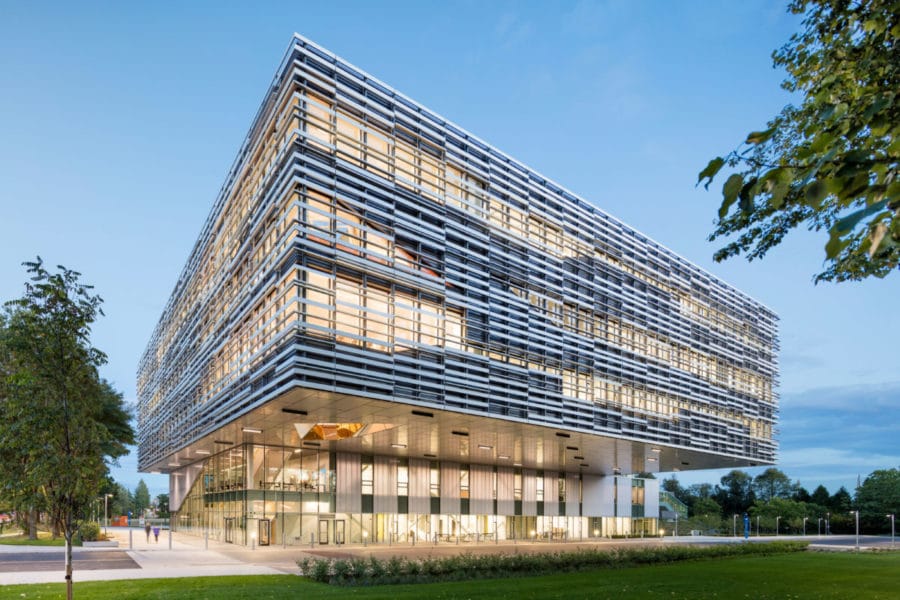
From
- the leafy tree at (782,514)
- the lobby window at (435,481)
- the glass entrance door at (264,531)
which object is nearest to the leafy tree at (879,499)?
the leafy tree at (782,514)

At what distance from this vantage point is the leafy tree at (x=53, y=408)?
1378 centimetres

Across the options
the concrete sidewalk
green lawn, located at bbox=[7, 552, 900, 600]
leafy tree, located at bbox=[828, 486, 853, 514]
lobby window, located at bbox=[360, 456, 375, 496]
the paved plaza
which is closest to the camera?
green lawn, located at bbox=[7, 552, 900, 600]

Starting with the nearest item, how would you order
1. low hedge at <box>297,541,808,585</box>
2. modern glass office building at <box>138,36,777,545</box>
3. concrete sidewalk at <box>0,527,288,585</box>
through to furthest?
1. low hedge at <box>297,541,808,585</box>
2. concrete sidewalk at <box>0,527,288,585</box>
3. modern glass office building at <box>138,36,777,545</box>

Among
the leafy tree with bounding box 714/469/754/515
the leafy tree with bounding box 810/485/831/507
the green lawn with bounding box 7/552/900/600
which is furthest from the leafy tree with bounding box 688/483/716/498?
the green lawn with bounding box 7/552/900/600

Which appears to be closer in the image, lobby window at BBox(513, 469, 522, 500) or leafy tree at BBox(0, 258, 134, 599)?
leafy tree at BBox(0, 258, 134, 599)

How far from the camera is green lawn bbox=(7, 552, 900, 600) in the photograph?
60.2 ft

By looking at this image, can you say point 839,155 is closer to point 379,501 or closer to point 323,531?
point 323,531

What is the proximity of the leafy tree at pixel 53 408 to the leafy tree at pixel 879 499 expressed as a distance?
109556mm

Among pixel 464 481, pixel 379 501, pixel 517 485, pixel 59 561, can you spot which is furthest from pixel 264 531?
pixel 517 485

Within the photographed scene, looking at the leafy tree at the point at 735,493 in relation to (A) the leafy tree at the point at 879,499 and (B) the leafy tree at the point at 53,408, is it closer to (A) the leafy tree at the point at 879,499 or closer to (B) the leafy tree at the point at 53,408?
(A) the leafy tree at the point at 879,499

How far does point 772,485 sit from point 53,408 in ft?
489

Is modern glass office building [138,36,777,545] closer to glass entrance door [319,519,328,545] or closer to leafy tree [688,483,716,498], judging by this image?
glass entrance door [319,519,328,545]

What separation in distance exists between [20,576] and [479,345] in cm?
2207

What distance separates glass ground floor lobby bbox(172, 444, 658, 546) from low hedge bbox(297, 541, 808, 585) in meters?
17.8
